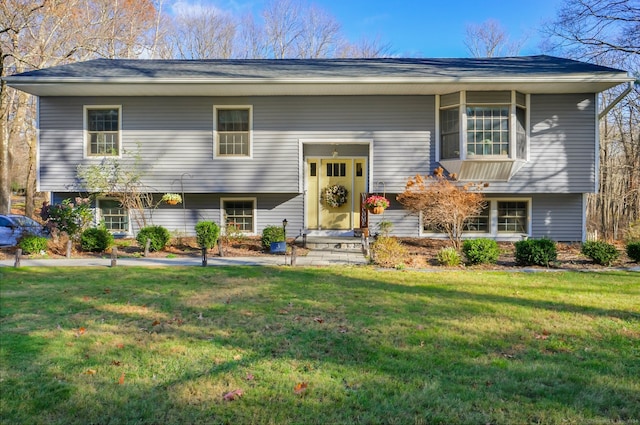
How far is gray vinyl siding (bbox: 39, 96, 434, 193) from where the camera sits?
40.4 feet

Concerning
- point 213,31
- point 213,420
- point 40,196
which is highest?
point 213,31

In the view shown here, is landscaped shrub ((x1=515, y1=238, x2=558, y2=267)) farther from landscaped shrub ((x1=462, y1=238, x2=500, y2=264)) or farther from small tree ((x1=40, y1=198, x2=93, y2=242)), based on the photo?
small tree ((x1=40, y1=198, x2=93, y2=242))

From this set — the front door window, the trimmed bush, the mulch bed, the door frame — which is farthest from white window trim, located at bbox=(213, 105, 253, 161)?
the trimmed bush

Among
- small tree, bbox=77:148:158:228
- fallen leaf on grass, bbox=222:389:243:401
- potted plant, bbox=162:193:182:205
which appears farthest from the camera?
small tree, bbox=77:148:158:228

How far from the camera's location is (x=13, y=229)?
11.8 metres

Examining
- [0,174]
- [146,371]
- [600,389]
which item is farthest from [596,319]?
[0,174]

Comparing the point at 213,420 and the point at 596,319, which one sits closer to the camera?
the point at 213,420

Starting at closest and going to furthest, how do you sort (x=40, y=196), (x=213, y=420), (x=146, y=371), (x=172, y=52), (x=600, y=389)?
(x=213, y=420) → (x=600, y=389) → (x=146, y=371) → (x=172, y=52) → (x=40, y=196)

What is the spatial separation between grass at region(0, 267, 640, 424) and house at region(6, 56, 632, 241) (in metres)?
6.21

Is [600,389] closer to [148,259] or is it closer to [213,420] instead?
[213,420]

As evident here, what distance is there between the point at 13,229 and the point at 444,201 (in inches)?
490

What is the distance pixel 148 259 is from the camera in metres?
9.54

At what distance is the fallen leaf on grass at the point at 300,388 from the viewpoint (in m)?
2.92

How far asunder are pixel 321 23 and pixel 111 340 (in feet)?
94.7
